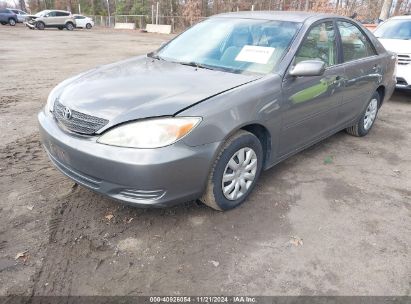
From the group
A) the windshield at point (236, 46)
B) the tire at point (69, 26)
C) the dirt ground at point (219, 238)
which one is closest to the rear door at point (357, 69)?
the dirt ground at point (219, 238)

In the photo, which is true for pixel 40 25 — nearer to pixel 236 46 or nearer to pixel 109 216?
pixel 236 46

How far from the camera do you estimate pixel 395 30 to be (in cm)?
813

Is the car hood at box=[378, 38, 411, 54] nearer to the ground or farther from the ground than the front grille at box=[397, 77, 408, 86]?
farther from the ground

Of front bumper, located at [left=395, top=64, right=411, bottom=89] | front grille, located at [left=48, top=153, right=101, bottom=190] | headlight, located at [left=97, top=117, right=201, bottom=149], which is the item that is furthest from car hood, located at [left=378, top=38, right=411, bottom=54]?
front grille, located at [left=48, top=153, right=101, bottom=190]

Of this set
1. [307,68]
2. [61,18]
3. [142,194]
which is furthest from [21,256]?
[61,18]

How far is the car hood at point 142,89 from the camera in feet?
8.68

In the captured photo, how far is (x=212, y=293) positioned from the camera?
7.60 ft

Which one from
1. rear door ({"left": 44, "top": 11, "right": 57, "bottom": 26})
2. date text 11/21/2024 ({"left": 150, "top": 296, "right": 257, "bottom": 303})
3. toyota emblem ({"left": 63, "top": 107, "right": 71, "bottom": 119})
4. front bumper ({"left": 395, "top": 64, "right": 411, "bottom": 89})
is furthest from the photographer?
rear door ({"left": 44, "top": 11, "right": 57, "bottom": 26})

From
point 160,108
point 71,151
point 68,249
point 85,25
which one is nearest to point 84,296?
point 68,249

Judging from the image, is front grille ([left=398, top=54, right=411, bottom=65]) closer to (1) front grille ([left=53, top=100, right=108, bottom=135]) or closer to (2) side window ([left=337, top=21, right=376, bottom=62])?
(2) side window ([left=337, top=21, right=376, bottom=62])

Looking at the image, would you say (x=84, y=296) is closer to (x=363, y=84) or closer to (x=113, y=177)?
(x=113, y=177)

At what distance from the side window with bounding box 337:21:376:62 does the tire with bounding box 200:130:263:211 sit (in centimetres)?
187

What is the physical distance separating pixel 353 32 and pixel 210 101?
8.95ft

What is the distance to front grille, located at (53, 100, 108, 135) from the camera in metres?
2.64
